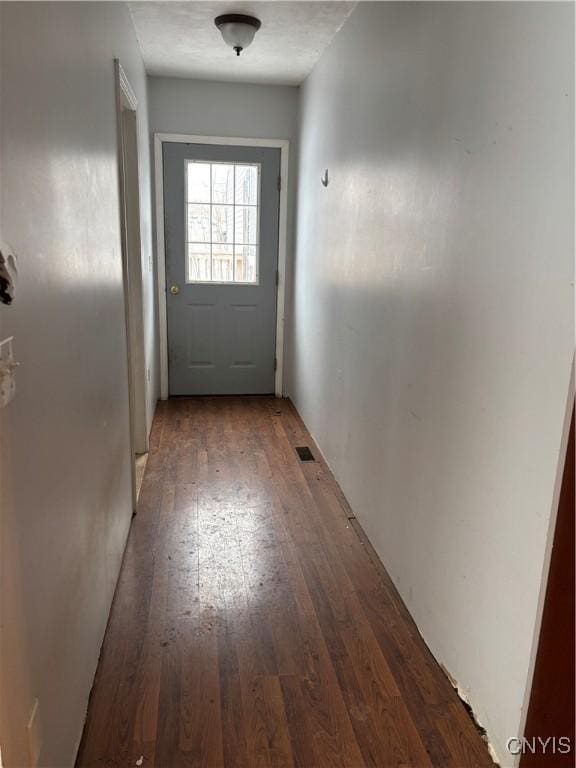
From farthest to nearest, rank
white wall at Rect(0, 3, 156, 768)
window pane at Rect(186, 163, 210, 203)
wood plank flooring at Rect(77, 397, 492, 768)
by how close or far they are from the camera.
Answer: window pane at Rect(186, 163, 210, 203)
wood plank flooring at Rect(77, 397, 492, 768)
white wall at Rect(0, 3, 156, 768)

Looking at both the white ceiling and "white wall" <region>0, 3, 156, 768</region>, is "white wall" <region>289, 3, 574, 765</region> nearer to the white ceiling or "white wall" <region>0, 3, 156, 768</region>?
the white ceiling

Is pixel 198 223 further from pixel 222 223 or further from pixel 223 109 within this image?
pixel 223 109

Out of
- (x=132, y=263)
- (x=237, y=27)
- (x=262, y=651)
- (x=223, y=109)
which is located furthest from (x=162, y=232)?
(x=262, y=651)

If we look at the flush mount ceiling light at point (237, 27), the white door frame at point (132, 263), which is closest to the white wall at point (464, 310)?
the flush mount ceiling light at point (237, 27)

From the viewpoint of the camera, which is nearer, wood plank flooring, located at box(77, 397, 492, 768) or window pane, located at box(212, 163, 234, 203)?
wood plank flooring, located at box(77, 397, 492, 768)

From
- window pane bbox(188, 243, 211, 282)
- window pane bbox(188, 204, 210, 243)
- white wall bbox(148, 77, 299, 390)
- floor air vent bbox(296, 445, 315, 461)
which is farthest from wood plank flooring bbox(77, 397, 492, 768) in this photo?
white wall bbox(148, 77, 299, 390)

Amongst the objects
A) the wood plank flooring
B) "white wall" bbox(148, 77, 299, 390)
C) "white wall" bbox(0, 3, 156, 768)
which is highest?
"white wall" bbox(148, 77, 299, 390)

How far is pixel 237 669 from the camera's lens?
1848mm

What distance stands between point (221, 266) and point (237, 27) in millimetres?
1937

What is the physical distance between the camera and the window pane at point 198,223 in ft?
14.6

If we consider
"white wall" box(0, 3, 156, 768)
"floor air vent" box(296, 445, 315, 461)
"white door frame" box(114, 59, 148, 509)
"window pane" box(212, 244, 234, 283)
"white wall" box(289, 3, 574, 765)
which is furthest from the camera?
"window pane" box(212, 244, 234, 283)

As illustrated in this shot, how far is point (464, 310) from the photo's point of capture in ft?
5.56

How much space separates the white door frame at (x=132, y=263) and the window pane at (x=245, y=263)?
1306 mm

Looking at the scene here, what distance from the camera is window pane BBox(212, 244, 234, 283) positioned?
4.61 metres
